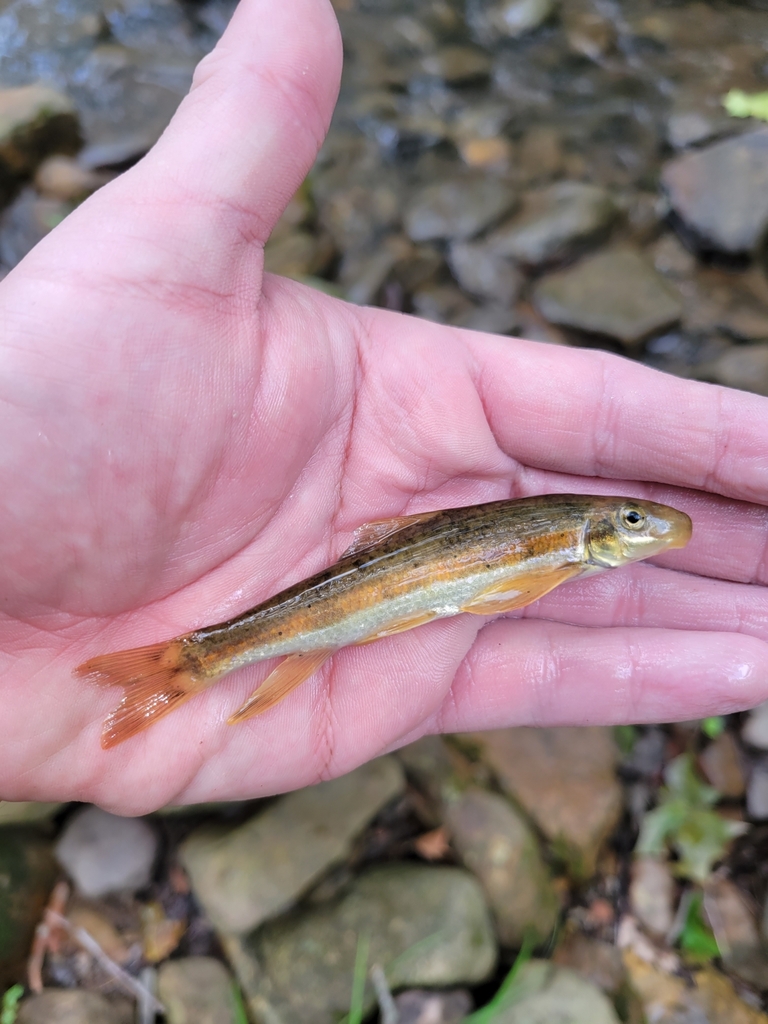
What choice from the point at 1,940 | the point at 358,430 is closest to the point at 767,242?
the point at 358,430

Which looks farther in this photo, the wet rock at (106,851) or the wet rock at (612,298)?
the wet rock at (612,298)

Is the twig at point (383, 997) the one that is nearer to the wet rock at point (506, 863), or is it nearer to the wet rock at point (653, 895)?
the wet rock at point (506, 863)

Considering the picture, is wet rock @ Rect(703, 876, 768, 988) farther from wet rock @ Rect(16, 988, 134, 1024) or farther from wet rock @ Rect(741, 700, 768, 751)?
wet rock @ Rect(16, 988, 134, 1024)

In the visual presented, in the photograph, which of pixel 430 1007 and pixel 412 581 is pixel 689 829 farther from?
pixel 412 581

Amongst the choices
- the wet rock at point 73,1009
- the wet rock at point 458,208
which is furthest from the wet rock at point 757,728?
the wet rock at point 458,208

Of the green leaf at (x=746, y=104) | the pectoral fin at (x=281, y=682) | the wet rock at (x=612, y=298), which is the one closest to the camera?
the pectoral fin at (x=281, y=682)

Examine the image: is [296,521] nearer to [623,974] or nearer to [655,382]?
[655,382]
